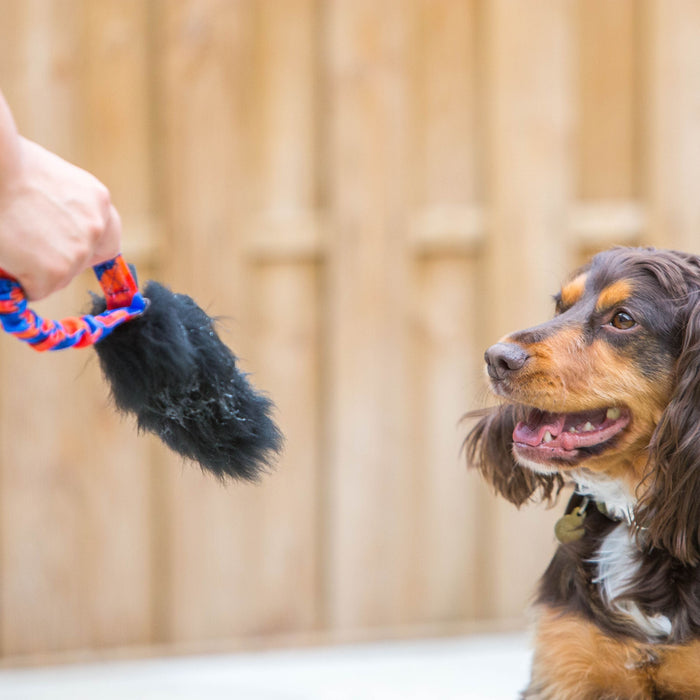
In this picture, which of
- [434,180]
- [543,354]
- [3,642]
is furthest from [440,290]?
[3,642]

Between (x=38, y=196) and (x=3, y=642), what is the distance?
9.74 feet

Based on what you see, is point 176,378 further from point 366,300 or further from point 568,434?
point 366,300

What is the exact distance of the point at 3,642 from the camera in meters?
3.96

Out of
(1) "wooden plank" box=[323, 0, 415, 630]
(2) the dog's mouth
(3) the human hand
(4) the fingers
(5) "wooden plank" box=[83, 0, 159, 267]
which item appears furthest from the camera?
(1) "wooden plank" box=[323, 0, 415, 630]

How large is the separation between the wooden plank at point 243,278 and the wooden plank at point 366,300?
0.37 feet

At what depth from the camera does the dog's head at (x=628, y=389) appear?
2.22 metres

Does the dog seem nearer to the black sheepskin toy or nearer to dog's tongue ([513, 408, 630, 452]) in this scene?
dog's tongue ([513, 408, 630, 452])

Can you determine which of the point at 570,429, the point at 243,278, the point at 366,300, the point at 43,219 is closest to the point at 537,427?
the point at 570,429

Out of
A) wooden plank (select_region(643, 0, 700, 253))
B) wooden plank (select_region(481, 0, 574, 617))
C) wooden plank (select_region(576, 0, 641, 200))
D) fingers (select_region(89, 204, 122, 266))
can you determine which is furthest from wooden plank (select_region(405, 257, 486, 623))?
fingers (select_region(89, 204, 122, 266))

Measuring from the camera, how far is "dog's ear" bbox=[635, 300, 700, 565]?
7.22 ft

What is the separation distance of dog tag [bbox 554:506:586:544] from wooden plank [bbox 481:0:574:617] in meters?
1.70

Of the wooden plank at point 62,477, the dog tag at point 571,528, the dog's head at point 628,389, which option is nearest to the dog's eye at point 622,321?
the dog's head at point 628,389

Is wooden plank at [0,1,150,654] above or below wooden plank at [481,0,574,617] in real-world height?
below

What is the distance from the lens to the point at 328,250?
408cm
